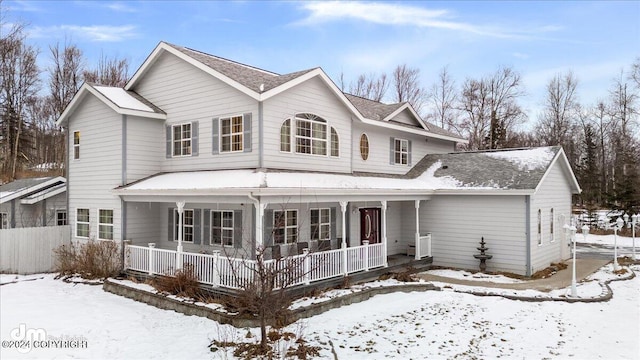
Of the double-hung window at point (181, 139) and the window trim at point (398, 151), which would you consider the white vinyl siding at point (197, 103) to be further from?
the window trim at point (398, 151)

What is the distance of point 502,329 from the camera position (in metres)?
9.67

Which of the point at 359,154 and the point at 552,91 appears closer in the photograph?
the point at 359,154

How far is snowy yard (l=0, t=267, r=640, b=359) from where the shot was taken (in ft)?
27.6

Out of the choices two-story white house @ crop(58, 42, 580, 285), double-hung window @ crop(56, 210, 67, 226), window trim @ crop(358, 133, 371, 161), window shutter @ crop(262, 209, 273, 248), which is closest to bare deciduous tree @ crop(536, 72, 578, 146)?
two-story white house @ crop(58, 42, 580, 285)

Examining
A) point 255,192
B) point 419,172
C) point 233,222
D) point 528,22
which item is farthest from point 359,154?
point 528,22

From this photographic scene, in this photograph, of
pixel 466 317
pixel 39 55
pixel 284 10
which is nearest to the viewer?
pixel 466 317

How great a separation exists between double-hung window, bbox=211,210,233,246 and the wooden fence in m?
7.15

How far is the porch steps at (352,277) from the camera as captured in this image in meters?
11.5

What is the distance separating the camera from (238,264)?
1136cm

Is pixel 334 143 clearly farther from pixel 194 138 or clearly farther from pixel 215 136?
pixel 194 138

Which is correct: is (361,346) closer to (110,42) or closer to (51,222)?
(51,222)

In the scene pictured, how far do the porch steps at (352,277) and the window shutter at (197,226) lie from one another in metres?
1.98

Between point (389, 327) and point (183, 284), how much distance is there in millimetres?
5986

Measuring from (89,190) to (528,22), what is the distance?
19811 millimetres
